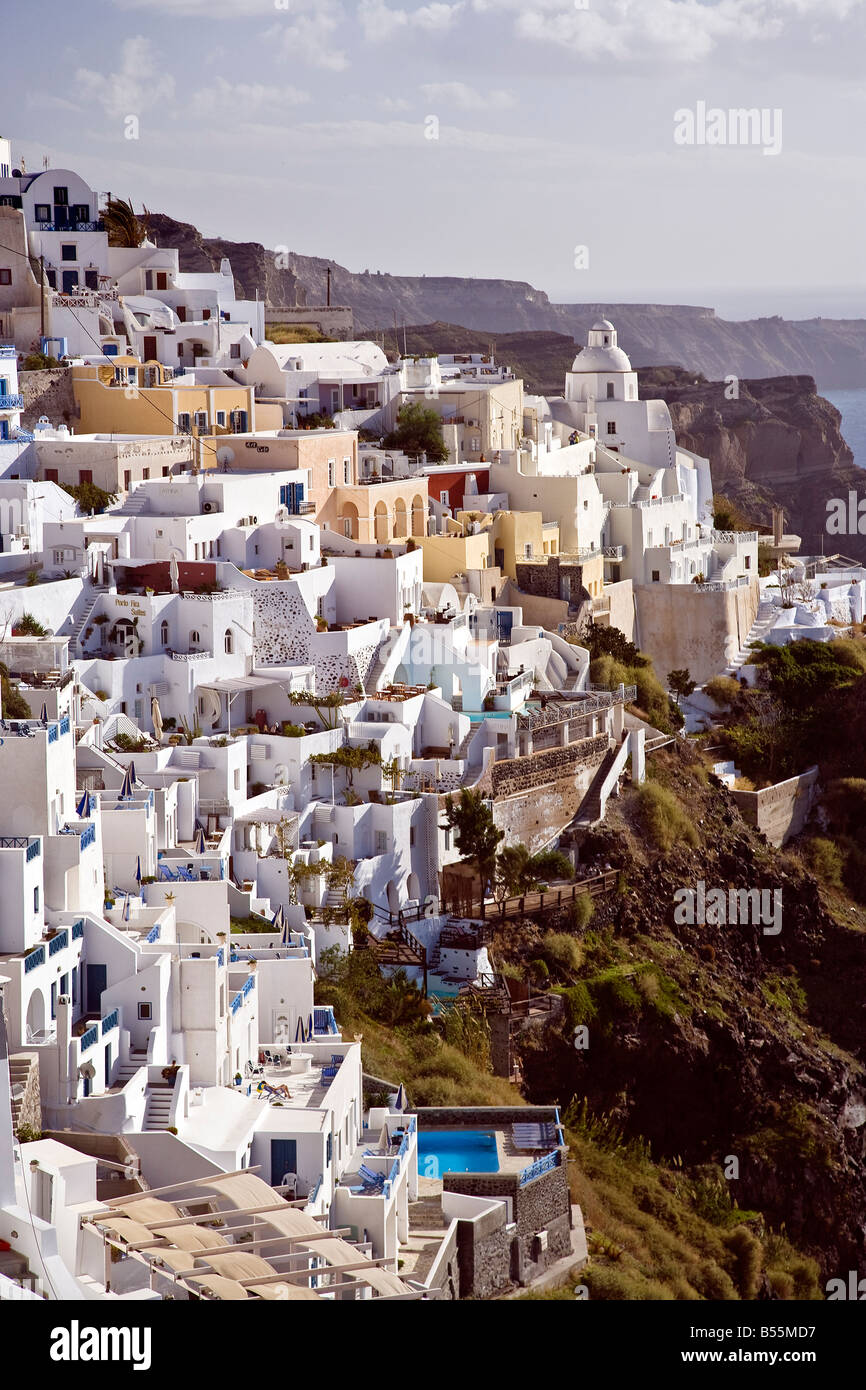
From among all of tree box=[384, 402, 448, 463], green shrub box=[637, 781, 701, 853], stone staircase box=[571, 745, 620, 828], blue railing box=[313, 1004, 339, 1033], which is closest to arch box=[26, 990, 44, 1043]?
blue railing box=[313, 1004, 339, 1033]

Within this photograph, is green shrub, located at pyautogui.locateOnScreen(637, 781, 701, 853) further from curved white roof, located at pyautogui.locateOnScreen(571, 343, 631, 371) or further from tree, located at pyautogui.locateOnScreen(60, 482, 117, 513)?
curved white roof, located at pyautogui.locateOnScreen(571, 343, 631, 371)

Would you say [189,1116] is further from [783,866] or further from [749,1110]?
[783,866]

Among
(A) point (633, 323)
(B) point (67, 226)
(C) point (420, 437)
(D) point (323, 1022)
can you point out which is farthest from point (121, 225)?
(A) point (633, 323)

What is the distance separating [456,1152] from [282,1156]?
2903 mm

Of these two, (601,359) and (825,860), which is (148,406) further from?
(825,860)

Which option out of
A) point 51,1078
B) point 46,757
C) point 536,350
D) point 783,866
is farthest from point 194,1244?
point 536,350

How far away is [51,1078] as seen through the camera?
1238cm

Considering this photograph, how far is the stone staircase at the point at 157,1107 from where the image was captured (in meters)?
12.9

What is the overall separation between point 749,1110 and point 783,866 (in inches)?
182

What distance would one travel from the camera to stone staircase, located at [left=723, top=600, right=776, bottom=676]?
95.1ft

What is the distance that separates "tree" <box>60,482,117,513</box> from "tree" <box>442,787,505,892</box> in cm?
607

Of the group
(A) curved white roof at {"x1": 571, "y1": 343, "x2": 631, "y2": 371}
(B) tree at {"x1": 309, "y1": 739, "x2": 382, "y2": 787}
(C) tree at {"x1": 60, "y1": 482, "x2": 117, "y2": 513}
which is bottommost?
(B) tree at {"x1": 309, "y1": 739, "x2": 382, "y2": 787}

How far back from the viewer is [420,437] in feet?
95.3

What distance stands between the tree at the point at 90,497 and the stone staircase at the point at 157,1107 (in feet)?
37.1
